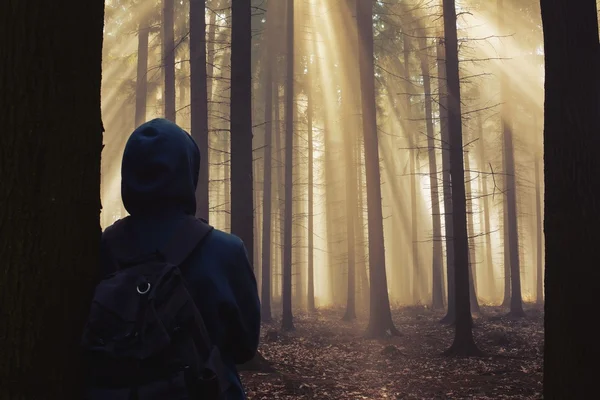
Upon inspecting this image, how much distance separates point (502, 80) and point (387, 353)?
43.9 feet

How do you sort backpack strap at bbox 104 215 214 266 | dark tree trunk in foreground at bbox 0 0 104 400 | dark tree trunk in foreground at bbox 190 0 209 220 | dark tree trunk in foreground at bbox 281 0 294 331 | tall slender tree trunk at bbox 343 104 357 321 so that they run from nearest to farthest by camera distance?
1. dark tree trunk in foreground at bbox 0 0 104 400
2. backpack strap at bbox 104 215 214 266
3. dark tree trunk in foreground at bbox 190 0 209 220
4. dark tree trunk in foreground at bbox 281 0 294 331
5. tall slender tree trunk at bbox 343 104 357 321

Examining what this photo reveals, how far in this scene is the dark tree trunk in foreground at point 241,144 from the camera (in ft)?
37.7

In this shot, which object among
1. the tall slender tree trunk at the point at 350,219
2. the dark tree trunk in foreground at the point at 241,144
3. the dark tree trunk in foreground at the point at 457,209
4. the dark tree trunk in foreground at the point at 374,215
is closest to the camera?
the dark tree trunk in foreground at the point at 241,144

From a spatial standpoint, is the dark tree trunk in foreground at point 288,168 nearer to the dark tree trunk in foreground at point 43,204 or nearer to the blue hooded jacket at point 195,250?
the blue hooded jacket at point 195,250

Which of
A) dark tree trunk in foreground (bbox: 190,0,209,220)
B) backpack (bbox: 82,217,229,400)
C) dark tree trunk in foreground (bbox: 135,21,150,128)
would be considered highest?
dark tree trunk in foreground (bbox: 135,21,150,128)

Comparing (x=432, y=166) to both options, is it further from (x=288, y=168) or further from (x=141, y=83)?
(x=141, y=83)

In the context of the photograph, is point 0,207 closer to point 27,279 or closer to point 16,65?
point 27,279

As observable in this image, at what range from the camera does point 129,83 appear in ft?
85.0

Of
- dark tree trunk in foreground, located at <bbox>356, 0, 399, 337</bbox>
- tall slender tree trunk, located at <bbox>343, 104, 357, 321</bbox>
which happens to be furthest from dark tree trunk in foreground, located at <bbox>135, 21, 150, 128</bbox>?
dark tree trunk in foreground, located at <bbox>356, 0, 399, 337</bbox>

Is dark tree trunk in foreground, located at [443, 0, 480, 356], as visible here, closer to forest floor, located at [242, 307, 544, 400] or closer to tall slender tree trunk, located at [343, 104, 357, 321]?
forest floor, located at [242, 307, 544, 400]

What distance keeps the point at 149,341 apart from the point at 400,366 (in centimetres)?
1098

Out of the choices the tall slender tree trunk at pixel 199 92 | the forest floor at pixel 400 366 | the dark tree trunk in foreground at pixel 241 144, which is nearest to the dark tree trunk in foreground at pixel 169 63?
the tall slender tree trunk at pixel 199 92
